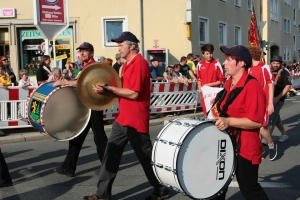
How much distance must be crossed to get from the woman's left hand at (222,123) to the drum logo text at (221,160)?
0.14 m

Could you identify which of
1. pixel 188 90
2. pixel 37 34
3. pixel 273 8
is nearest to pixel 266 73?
pixel 188 90

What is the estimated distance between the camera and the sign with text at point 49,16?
11.2 metres

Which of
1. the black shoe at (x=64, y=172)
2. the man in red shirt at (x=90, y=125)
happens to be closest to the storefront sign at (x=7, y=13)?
the black shoe at (x=64, y=172)

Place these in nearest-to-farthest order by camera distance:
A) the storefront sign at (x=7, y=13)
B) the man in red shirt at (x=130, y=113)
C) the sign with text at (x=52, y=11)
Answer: the man in red shirt at (x=130, y=113) < the sign with text at (x=52, y=11) < the storefront sign at (x=7, y=13)

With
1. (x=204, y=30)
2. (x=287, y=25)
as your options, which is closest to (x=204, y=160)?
(x=204, y=30)

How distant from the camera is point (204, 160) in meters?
3.71

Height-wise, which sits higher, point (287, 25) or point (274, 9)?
point (274, 9)

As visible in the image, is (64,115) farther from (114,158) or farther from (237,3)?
(237,3)

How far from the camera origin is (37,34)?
2058 cm

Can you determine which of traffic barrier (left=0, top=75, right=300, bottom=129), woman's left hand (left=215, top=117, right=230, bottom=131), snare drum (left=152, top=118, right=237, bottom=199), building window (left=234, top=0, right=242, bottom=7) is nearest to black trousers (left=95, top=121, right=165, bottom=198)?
snare drum (left=152, top=118, right=237, bottom=199)

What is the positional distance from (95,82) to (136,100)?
1.57 feet

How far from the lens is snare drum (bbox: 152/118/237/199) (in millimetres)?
3648

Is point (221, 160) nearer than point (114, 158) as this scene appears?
Yes

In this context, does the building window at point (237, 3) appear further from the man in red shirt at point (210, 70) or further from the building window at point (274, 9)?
the man in red shirt at point (210, 70)
